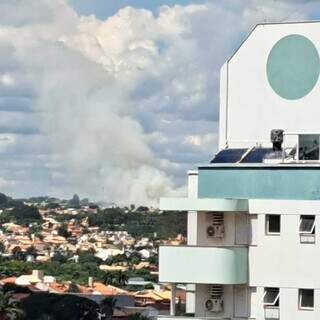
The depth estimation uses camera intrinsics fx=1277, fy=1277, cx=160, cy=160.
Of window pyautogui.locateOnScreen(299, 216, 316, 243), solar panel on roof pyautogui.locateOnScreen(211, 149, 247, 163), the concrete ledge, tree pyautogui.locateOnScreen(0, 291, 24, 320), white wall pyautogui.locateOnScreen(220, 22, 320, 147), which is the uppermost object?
white wall pyautogui.locateOnScreen(220, 22, 320, 147)

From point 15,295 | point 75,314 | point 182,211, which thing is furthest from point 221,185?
point 15,295

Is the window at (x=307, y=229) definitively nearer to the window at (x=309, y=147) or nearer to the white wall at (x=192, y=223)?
the window at (x=309, y=147)

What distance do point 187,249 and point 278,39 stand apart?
3.52 meters

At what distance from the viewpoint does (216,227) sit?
19.2 metres

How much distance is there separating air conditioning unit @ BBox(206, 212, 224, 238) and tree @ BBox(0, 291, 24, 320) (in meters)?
88.8

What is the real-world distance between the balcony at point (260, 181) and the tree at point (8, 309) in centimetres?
8910

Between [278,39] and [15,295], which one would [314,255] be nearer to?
[278,39]

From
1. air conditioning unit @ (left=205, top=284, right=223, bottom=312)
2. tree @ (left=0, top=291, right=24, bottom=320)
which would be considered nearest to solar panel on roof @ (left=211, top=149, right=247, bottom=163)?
air conditioning unit @ (left=205, top=284, right=223, bottom=312)

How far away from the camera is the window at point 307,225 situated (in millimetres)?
18203

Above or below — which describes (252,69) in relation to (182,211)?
above

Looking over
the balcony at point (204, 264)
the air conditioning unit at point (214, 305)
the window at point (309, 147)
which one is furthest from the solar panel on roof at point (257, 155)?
the air conditioning unit at point (214, 305)

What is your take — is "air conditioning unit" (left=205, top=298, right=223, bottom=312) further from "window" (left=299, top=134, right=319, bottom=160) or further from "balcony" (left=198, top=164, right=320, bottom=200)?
"window" (left=299, top=134, right=319, bottom=160)

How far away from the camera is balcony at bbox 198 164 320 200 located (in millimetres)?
18297

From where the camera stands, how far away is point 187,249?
18562 mm
